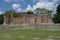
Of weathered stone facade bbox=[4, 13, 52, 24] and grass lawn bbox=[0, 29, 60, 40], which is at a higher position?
weathered stone facade bbox=[4, 13, 52, 24]

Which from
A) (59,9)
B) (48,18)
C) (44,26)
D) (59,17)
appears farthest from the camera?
(59,9)

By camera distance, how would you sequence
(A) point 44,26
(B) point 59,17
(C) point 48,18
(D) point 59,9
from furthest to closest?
(D) point 59,9 → (B) point 59,17 → (C) point 48,18 → (A) point 44,26

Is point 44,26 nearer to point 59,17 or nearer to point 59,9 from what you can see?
point 59,17

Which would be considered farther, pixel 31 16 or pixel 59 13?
pixel 59 13

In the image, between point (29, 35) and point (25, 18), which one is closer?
point (29, 35)

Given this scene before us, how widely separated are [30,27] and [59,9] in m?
37.1

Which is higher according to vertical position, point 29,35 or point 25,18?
point 25,18

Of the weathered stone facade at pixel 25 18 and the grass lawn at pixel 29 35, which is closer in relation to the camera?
the grass lawn at pixel 29 35

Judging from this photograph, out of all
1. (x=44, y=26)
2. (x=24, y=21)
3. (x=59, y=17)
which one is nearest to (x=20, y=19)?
(x=24, y=21)

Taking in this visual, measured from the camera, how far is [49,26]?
1185 inches

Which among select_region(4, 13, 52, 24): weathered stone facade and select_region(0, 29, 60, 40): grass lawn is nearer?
select_region(0, 29, 60, 40): grass lawn

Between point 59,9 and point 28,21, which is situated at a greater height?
point 59,9

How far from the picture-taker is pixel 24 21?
50188mm

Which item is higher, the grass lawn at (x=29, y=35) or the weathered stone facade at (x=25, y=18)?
the weathered stone facade at (x=25, y=18)
